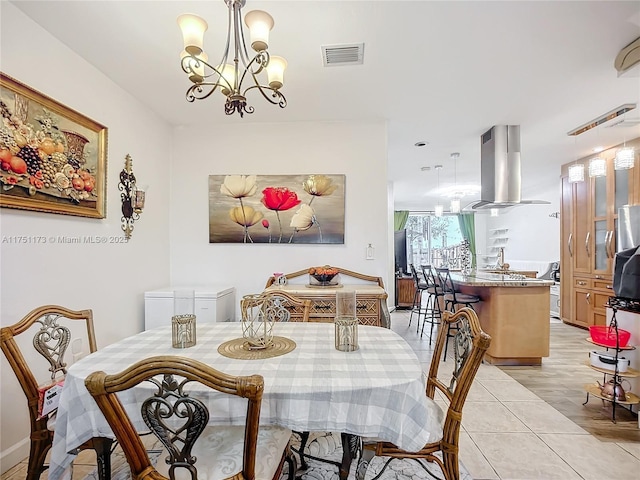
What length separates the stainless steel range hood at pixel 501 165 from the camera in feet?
11.7

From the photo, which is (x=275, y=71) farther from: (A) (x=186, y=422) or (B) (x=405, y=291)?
(B) (x=405, y=291)

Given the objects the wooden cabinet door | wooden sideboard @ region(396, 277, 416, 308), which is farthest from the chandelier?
wooden sideboard @ region(396, 277, 416, 308)

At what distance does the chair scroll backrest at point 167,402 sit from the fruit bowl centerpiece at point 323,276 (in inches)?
91.3

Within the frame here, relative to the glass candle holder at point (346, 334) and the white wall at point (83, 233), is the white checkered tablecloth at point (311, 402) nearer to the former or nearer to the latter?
the glass candle holder at point (346, 334)

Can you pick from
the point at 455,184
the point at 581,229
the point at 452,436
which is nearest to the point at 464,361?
the point at 452,436

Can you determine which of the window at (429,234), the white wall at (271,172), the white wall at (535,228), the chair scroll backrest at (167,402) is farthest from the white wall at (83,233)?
the window at (429,234)

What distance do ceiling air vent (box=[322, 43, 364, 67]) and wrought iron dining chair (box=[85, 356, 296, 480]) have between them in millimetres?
2104

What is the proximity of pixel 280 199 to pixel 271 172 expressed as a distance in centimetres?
32

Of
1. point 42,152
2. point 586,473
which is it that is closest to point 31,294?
point 42,152

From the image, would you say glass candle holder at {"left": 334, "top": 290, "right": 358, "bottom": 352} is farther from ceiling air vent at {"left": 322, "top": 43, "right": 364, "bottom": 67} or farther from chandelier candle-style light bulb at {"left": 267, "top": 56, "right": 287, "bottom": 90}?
ceiling air vent at {"left": 322, "top": 43, "right": 364, "bottom": 67}

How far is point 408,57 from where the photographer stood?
2.23m

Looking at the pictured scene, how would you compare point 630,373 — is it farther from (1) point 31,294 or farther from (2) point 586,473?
(1) point 31,294

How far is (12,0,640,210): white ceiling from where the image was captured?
1.80 metres

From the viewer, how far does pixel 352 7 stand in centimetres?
179
